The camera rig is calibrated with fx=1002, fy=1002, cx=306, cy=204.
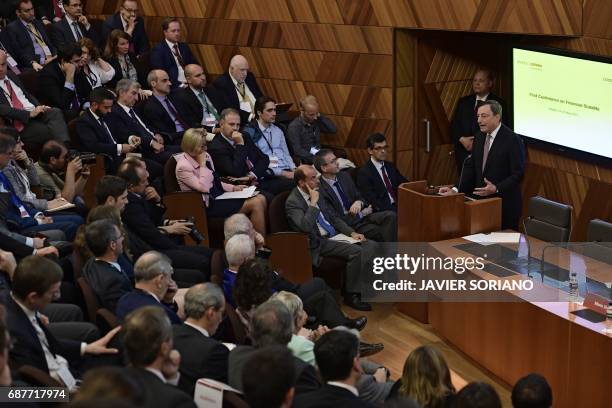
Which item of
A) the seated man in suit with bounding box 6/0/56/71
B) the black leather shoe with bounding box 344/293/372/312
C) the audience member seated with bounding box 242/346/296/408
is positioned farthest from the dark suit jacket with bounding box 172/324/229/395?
the seated man in suit with bounding box 6/0/56/71

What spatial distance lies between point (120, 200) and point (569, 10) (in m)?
3.74

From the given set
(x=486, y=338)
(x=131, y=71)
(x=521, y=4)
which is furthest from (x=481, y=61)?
(x=486, y=338)

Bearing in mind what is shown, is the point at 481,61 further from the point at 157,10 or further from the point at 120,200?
the point at 120,200

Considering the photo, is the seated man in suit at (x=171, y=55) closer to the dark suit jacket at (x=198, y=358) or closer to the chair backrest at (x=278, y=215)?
the chair backrest at (x=278, y=215)

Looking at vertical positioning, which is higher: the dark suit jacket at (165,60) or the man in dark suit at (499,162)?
the dark suit jacket at (165,60)

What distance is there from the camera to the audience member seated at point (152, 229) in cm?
587

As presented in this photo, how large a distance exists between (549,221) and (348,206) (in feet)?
5.41

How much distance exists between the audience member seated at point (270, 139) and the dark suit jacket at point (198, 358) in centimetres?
A: 387

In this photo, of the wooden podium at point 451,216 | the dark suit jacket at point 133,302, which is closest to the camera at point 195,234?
the wooden podium at point 451,216

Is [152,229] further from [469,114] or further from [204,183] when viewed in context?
[469,114]

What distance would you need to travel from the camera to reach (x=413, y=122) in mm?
8594

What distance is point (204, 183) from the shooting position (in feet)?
22.9

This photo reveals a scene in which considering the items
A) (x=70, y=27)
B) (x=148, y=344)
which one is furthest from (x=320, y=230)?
(x=148, y=344)

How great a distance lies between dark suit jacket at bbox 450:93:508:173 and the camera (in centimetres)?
855
